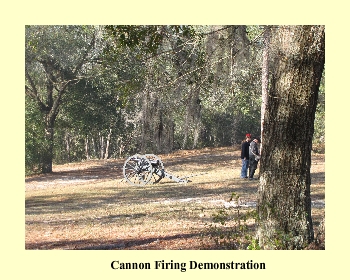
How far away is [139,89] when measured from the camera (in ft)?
25.6

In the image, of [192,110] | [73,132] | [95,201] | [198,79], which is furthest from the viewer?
[73,132]

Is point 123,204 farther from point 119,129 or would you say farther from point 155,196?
point 119,129

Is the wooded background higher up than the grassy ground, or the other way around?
the wooded background

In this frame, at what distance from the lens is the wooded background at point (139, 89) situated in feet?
23.8

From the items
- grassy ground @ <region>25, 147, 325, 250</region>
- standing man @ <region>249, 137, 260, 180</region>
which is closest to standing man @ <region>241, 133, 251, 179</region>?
standing man @ <region>249, 137, 260, 180</region>

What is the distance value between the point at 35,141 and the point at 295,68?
1039cm

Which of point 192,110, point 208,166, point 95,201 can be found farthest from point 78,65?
point 192,110

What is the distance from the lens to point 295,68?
18.2 feet

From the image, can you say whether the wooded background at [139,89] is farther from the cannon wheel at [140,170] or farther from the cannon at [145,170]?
the cannon wheel at [140,170]

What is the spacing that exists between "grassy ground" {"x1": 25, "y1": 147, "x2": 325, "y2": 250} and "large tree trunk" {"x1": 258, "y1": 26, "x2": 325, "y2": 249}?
1.11 ft

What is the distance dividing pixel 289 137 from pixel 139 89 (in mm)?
2812

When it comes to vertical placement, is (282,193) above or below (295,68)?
below

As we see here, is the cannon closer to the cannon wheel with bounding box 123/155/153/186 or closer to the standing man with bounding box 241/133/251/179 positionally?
the cannon wheel with bounding box 123/155/153/186

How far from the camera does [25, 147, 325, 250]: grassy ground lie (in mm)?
6809
